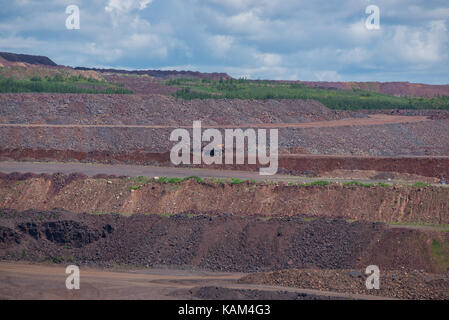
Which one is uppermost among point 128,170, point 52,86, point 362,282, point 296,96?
point 52,86

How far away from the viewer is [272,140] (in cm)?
6094

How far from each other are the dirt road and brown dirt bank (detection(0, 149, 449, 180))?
1813 centimetres

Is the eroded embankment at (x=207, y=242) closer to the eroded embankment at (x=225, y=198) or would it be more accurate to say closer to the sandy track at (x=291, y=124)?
the eroded embankment at (x=225, y=198)

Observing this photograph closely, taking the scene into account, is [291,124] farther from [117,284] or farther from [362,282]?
[117,284]

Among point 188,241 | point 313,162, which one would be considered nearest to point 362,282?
point 188,241

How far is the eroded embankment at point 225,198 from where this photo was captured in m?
31.7

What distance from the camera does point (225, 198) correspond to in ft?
114

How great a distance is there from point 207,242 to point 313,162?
18869 mm

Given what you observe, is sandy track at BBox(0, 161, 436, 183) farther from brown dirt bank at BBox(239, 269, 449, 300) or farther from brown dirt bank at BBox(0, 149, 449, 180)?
brown dirt bank at BBox(239, 269, 449, 300)

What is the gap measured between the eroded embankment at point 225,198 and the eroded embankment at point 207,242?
9.22ft

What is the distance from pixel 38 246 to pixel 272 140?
1345 inches

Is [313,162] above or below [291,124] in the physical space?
below

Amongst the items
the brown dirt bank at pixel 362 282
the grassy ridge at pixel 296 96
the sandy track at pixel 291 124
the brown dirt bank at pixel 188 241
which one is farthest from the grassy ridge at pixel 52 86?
the brown dirt bank at pixel 362 282
